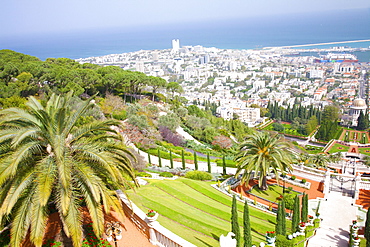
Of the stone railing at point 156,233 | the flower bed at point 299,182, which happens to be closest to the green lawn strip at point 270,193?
the flower bed at point 299,182

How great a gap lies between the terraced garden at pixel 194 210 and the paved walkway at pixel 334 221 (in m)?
2.01

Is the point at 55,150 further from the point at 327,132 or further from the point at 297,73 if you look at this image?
the point at 297,73

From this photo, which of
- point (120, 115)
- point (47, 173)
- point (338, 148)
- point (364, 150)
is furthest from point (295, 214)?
point (338, 148)

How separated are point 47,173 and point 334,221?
12854mm

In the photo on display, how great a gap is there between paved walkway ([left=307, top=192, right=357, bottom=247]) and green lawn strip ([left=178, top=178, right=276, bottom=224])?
200 cm

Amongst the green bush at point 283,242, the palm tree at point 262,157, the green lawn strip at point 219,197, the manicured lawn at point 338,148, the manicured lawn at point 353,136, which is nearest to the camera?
the green bush at point 283,242

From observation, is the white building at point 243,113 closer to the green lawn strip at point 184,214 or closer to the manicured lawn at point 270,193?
→ the manicured lawn at point 270,193

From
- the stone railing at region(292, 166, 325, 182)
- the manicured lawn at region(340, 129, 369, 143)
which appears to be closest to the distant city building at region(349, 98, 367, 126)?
the manicured lawn at region(340, 129, 369, 143)

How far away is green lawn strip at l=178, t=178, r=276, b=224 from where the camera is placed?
45.5 ft

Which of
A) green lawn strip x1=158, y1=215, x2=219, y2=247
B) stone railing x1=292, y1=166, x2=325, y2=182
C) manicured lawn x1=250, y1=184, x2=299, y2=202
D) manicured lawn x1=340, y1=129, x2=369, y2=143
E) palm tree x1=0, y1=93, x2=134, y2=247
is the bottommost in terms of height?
manicured lawn x1=340, y1=129, x2=369, y2=143

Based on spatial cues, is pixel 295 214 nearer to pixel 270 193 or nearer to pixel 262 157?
pixel 262 157

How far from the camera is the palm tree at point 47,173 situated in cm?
681

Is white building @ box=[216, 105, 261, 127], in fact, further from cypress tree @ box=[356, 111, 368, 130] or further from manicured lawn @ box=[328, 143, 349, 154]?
manicured lawn @ box=[328, 143, 349, 154]

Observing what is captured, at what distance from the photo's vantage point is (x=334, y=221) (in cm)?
1431
